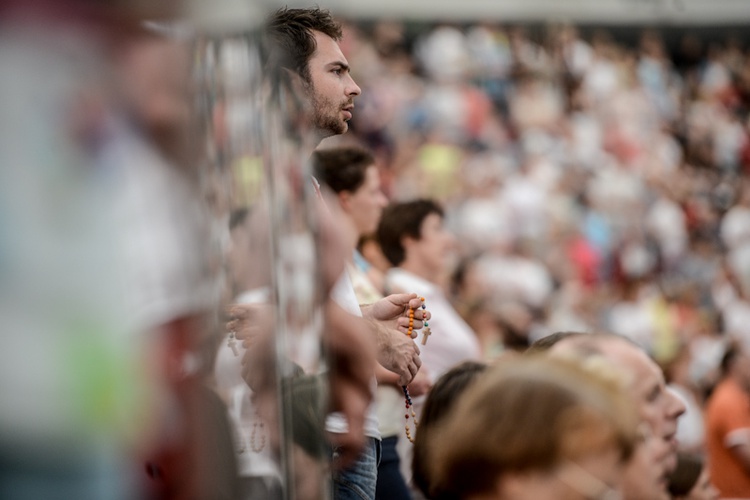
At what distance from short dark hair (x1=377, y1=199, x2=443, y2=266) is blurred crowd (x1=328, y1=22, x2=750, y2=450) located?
249 cm

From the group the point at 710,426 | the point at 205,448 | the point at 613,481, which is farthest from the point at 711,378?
the point at 205,448

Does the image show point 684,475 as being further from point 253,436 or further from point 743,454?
point 253,436

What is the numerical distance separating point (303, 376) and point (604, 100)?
37.5ft

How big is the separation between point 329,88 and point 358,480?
77cm

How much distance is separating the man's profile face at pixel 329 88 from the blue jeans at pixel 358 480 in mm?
644

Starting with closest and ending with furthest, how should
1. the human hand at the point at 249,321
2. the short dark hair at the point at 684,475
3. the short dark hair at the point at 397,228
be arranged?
the human hand at the point at 249,321, the short dark hair at the point at 684,475, the short dark hair at the point at 397,228

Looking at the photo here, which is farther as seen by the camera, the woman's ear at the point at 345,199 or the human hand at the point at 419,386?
the woman's ear at the point at 345,199

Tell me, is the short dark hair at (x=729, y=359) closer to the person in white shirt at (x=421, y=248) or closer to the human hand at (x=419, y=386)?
the person in white shirt at (x=421, y=248)

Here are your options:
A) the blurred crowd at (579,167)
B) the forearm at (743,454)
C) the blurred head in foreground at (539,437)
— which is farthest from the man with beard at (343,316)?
the blurred crowd at (579,167)

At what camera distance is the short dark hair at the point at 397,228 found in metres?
3.93

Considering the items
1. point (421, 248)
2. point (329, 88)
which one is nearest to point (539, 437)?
point (329, 88)

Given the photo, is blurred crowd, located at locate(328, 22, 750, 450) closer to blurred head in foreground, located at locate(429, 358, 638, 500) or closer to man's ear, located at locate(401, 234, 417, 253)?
man's ear, located at locate(401, 234, 417, 253)

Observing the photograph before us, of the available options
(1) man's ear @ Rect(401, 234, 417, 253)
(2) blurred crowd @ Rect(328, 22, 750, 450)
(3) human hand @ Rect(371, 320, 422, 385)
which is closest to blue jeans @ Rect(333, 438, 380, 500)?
(3) human hand @ Rect(371, 320, 422, 385)

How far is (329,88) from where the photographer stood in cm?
218
